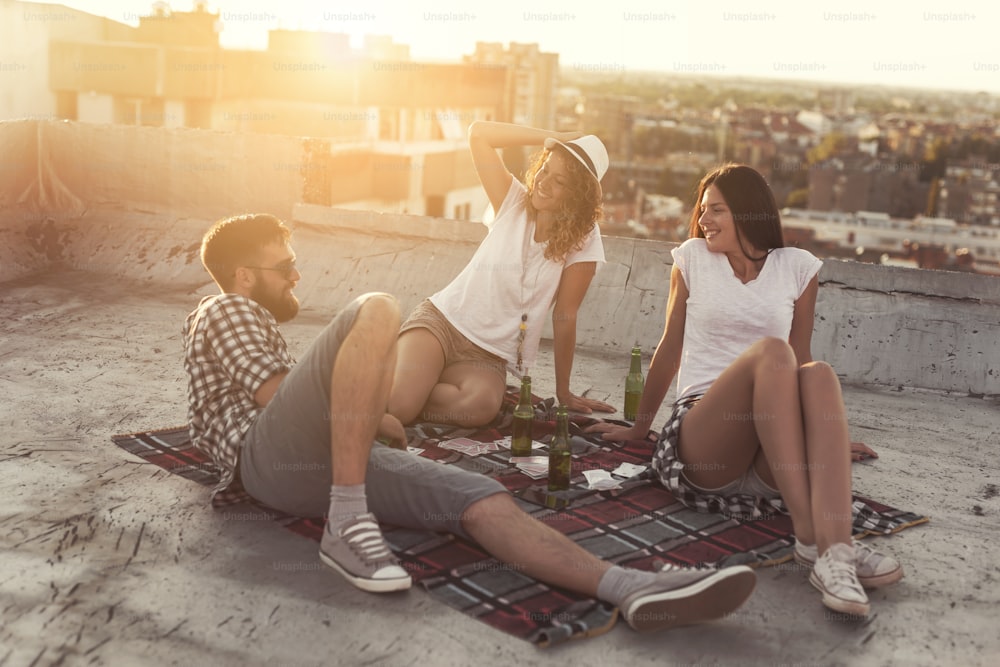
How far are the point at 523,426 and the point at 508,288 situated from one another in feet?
2.48

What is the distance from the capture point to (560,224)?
5.00 metres

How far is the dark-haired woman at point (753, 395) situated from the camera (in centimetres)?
341

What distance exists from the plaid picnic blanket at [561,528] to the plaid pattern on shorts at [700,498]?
19mm

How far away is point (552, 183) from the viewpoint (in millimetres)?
4945

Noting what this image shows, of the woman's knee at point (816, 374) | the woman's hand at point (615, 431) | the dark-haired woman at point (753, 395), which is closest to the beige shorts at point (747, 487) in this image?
the dark-haired woman at point (753, 395)

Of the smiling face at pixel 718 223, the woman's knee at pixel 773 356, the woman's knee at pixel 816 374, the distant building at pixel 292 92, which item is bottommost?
the woman's knee at pixel 816 374

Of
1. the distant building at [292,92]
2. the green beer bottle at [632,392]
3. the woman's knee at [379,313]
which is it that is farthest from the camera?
the distant building at [292,92]

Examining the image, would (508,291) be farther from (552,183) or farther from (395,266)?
(395,266)

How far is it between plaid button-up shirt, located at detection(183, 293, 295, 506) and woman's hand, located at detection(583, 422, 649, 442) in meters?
1.63

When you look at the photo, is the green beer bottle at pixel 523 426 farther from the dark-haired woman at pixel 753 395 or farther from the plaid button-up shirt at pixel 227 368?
the plaid button-up shirt at pixel 227 368

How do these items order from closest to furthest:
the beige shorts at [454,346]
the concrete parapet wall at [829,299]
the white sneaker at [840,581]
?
the white sneaker at [840,581] < the beige shorts at [454,346] < the concrete parapet wall at [829,299]

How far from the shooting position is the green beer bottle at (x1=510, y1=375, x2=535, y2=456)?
4621mm

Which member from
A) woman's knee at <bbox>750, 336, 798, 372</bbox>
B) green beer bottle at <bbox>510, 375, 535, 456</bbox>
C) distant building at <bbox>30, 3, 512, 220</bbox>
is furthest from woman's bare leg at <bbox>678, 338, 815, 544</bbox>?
distant building at <bbox>30, 3, 512, 220</bbox>

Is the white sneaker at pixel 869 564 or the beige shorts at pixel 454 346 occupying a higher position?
the beige shorts at pixel 454 346
